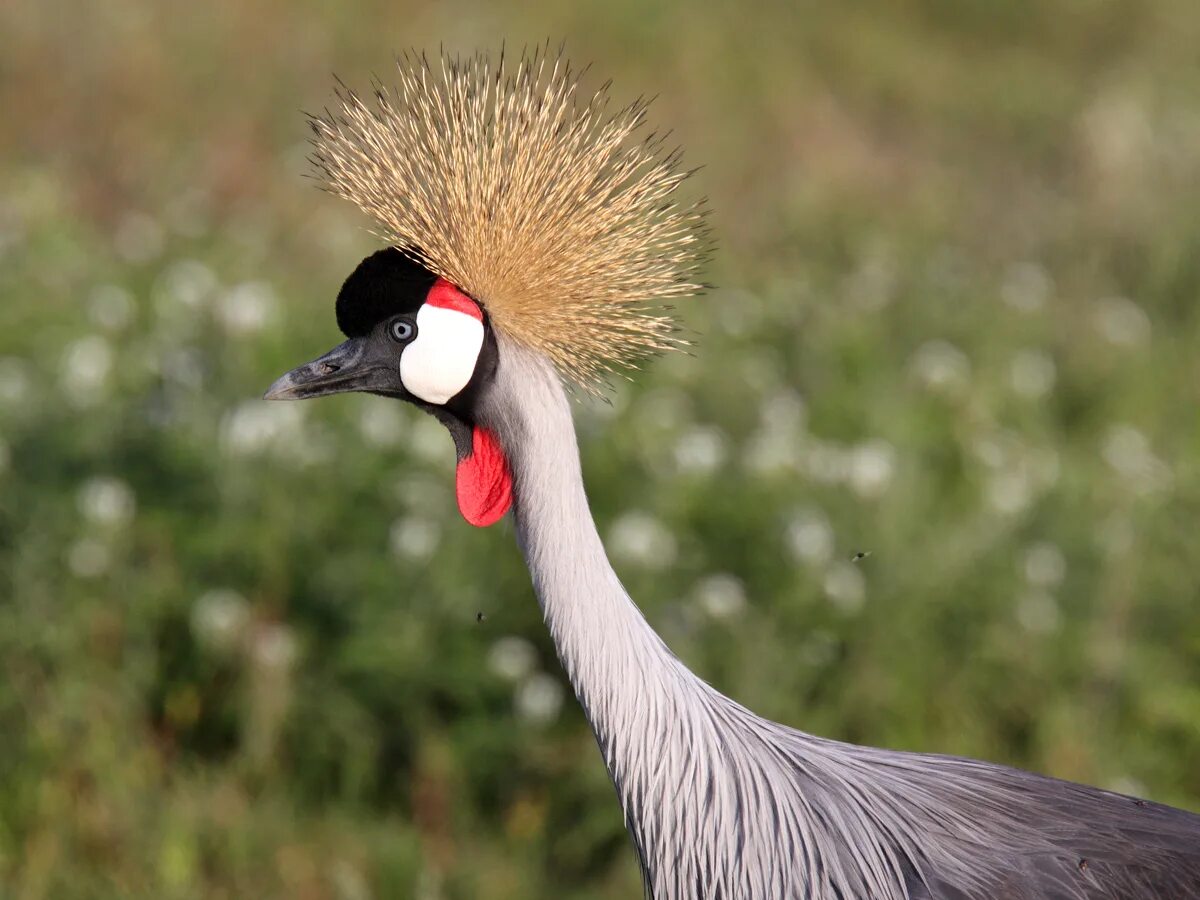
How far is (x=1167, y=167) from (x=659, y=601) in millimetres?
3017

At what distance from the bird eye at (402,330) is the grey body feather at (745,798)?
Result: 96mm

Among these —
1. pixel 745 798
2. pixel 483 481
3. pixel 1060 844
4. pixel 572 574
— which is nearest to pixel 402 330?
pixel 483 481

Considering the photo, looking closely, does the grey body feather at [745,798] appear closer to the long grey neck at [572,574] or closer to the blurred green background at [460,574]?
the long grey neck at [572,574]

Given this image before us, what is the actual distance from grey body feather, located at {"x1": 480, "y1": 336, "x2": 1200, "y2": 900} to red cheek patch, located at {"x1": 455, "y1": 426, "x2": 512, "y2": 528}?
3 cm

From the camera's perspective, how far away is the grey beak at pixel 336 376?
1362mm

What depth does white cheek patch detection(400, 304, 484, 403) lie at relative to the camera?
51.1 inches

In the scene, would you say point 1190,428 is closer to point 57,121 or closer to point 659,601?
point 659,601

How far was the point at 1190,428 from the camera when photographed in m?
3.45

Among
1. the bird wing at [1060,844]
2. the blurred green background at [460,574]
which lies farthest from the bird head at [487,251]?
the bird wing at [1060,844]

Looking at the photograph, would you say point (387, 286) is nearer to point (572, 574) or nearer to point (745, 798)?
point (572, 574)

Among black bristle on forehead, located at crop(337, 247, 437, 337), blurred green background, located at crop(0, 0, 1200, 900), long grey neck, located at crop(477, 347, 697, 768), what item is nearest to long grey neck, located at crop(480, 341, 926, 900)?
long grey neck, located at crop(477, 347, 697, 768)

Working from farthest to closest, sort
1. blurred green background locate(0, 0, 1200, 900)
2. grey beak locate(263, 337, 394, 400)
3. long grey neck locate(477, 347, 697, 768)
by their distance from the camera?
blurred green background locate(0, 0, 1200, 900) < grey beak locate(263, 337, 394, 400) < long grey neck locate(477, 347, 697, 768)

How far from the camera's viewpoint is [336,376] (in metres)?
1.37

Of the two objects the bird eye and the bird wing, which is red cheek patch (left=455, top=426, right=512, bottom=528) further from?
the bird wing
